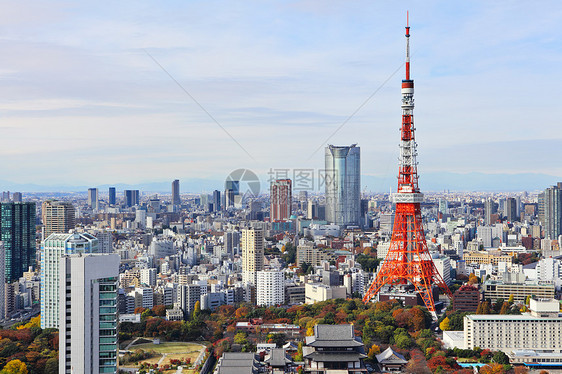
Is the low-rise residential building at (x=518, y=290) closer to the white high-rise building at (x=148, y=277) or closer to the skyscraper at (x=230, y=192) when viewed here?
the white high-rise building at (x=148, y=277)

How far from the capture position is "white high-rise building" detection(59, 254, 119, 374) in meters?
7.55

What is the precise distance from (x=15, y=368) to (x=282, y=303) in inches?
336

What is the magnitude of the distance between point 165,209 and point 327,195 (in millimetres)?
12320

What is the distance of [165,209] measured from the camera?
158 feet

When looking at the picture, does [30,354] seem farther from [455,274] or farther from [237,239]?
[237,239]

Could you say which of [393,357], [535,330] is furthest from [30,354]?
[535,330]

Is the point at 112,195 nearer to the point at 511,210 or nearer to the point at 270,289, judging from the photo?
the point at 511,210

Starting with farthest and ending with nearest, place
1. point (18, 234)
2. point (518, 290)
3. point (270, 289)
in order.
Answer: point (18, 234), point (270, 289), point (518, 290)

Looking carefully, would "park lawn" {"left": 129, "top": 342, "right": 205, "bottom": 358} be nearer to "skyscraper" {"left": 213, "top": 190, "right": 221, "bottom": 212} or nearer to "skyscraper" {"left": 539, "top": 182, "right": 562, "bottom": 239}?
"skyscraper" {"left": 539, "top": 182, "right": 562, "bottom": 239}

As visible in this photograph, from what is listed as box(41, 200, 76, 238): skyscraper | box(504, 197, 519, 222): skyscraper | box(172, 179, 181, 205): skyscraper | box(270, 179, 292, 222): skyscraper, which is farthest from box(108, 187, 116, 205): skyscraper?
box(504, 197, 519, 222): skyscraper

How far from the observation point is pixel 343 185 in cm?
4266

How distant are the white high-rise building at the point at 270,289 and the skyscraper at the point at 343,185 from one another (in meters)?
23.6

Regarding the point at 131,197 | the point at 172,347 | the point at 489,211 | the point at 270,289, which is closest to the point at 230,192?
the point at 131,197

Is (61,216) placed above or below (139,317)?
above
